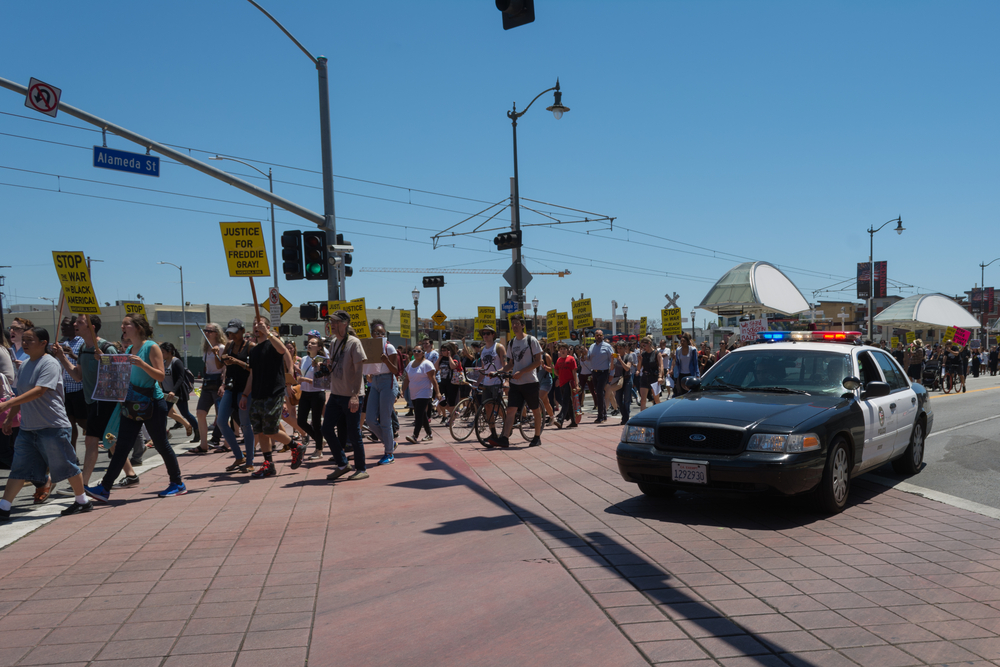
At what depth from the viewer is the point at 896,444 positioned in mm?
7895

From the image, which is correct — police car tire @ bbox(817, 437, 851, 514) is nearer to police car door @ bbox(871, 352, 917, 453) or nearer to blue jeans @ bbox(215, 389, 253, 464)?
police car door @ bbox(871, 352, 917, 453)

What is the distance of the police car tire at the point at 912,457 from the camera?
845 centimetres

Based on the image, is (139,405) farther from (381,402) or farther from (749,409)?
(749,409)

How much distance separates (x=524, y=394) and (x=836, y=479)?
5.43 m

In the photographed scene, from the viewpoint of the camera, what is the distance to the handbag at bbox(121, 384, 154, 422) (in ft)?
24.6

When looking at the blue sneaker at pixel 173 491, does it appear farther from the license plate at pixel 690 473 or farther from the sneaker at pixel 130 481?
the license plate at pixel 690 473

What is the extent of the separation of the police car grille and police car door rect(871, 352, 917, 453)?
8.28 feet

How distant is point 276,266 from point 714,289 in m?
39.8

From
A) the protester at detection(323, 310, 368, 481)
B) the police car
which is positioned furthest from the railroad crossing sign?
the police car

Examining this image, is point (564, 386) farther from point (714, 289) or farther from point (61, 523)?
point (714, 289)

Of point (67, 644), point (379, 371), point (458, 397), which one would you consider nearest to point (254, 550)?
point (67, 644)

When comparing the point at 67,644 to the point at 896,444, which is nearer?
the point at 67,644

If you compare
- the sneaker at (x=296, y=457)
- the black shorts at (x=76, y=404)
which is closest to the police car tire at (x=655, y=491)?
the sneaker at (x=296, y=457)

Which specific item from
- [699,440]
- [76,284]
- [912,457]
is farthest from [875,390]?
[76,284]
